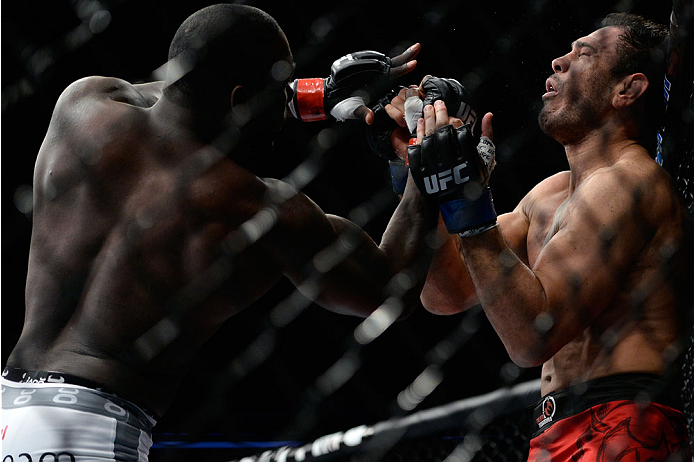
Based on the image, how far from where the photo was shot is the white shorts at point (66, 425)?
1232 mm

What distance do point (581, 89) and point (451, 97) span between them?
30 centimetres

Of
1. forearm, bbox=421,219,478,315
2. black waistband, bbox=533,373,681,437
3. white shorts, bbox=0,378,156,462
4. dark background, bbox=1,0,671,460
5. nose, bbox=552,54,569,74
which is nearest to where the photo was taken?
white shorts, bbox=0,378,156,462

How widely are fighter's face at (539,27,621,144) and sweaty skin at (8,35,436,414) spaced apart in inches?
27.2

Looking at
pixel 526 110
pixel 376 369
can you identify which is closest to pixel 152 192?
pixel 526 110

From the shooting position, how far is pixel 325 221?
145 cm

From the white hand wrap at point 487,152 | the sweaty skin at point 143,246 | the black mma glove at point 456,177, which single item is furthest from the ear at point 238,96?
the white hand wrap at point 487,152

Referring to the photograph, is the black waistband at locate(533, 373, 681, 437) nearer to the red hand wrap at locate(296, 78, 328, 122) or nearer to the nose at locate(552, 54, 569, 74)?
the nose at locate(552, 54, 569, 74)

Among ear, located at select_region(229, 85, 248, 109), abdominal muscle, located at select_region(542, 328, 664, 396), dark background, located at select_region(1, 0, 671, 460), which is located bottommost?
dark background, located at select_region(1, 0, 671, 460)

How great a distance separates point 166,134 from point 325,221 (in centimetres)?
32

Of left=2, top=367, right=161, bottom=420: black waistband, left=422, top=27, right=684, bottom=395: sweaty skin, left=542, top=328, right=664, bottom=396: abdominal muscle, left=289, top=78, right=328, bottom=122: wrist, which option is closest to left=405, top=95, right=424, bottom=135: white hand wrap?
left=422, top=27, right=684, bottom=395: sweaty skin

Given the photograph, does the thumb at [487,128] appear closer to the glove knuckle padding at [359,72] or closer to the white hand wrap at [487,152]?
the white hand wrap at [487,152]

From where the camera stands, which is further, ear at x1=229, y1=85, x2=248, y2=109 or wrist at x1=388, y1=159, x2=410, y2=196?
wrist at x1=388, y1=159, x2=410, y2=196

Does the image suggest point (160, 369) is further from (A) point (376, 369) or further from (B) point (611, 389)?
(A) point (376, 369)

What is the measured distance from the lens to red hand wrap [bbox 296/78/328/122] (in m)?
1.92
